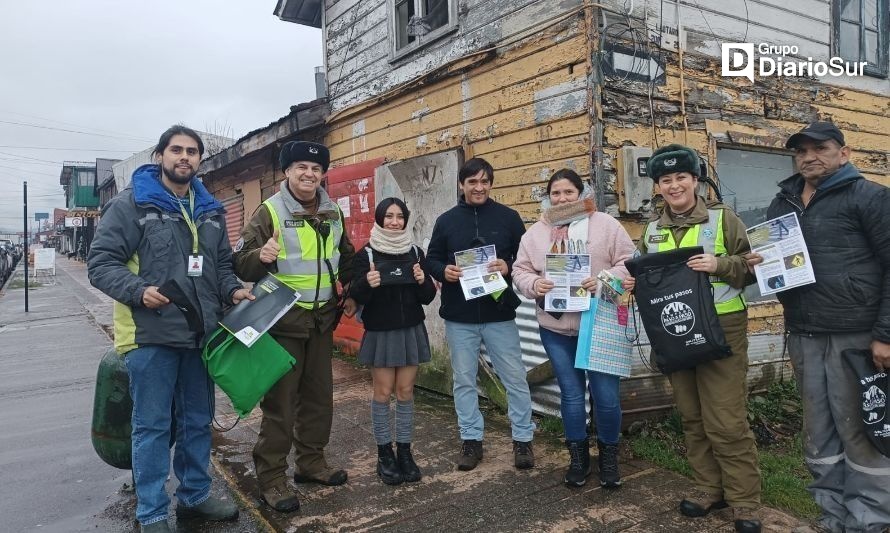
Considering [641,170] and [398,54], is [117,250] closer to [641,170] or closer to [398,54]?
[641,170]

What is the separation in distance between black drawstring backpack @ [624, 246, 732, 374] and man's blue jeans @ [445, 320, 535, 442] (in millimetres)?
1052

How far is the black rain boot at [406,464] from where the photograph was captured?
375cm

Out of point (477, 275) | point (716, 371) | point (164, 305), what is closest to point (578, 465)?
point (716, 371)

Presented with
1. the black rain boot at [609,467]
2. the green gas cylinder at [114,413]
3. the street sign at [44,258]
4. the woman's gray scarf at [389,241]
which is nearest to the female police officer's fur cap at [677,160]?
the woman's gray scarf at [389,241]

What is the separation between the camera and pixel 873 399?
2.75 m

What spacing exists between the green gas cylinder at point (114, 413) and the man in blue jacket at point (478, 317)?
204 centimetres

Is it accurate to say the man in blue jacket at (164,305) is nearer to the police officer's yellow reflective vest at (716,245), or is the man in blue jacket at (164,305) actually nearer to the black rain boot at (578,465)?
the black rain boot at (578,465)

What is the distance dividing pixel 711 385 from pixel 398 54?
513 centimetres

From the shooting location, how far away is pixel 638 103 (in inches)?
183

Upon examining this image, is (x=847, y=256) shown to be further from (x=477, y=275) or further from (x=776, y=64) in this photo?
(x=776, y=64)

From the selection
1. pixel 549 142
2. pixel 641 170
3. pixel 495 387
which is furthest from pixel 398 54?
pixel 495 387

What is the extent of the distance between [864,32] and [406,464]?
690 cm

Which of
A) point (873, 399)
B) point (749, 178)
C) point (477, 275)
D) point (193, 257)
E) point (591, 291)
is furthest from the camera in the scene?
point (749, 178)

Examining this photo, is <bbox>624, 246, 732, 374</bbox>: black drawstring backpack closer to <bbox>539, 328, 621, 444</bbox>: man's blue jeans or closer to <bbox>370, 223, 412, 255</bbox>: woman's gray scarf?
<bbox>539, 328, 621, 444</bbox>: man's blue jeans
